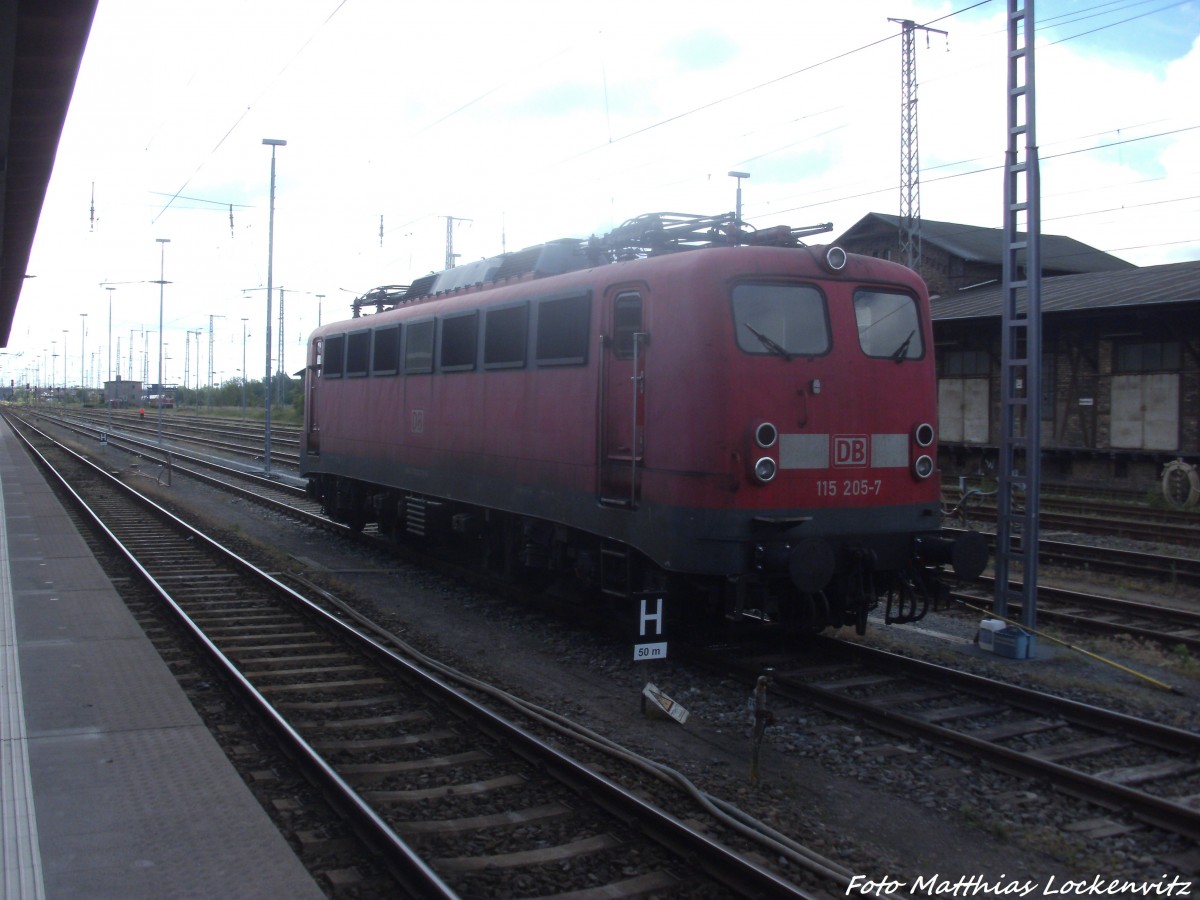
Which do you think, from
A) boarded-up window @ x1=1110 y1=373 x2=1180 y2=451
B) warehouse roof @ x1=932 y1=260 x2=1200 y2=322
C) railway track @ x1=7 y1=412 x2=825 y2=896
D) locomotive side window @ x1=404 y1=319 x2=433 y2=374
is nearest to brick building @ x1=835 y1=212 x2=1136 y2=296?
warehouse roof @ x1=932 y1=260 x2=1200 y2=322

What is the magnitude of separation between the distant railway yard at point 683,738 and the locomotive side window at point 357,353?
3467 mm

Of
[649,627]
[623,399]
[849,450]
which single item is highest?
[623,399]

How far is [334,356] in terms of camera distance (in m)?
16.2

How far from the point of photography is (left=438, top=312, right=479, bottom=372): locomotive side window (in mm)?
11492

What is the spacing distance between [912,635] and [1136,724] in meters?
3.31

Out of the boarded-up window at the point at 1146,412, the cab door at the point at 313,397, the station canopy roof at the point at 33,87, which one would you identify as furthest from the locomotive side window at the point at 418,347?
the boarded-up window at the point at 1146,412

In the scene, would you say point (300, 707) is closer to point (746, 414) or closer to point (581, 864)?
point (581, 864)

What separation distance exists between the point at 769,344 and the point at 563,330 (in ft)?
7.54

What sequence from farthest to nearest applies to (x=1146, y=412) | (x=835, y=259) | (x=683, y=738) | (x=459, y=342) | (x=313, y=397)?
1. (x=1146, y=412)
2. (x=313, y=397)
3. (x=459, y=342)
4. (x=835, y=259)
5. (x=683, y=738)

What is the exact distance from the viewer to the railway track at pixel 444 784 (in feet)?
15.9

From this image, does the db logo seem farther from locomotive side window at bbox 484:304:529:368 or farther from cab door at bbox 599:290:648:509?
locomotive side window at bbox 484:304:529:368

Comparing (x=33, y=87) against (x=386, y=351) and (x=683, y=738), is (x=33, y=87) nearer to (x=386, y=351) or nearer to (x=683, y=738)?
(x=386, y=351)

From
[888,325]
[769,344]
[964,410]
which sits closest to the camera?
[769,344]

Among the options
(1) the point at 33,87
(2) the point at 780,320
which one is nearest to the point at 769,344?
(2) the point at 780,320
